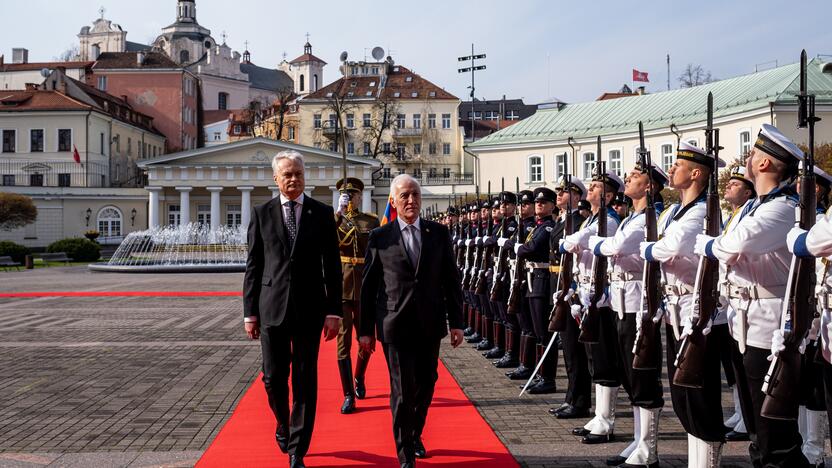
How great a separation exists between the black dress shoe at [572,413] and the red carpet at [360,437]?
0.75 metres

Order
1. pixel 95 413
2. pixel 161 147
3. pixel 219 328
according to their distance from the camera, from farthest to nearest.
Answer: pixel 161 147, pixel 219 328, pixel 95 413

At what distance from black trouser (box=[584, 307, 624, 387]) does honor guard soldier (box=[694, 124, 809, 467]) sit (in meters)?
1.80

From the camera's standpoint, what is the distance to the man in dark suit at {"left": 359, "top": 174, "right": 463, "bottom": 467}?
5.86 metres

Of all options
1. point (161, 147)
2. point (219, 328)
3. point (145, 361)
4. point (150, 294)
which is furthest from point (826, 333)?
point (161, 147)

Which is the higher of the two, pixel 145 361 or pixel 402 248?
pixel 402 248

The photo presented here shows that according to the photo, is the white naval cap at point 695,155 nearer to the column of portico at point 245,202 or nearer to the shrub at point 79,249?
the shrub at point 79,249

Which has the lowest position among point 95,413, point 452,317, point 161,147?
point 95,413

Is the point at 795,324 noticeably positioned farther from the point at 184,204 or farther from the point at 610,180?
the point at 184,204

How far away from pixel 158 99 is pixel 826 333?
293 ft

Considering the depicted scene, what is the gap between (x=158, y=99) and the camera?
87750 mm

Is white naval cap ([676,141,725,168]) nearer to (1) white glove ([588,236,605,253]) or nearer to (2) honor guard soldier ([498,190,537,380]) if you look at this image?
(1) white glove ([588,236,605,253])

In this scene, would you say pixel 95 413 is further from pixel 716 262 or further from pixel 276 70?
pixel 276 70

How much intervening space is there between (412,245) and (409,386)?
982mm

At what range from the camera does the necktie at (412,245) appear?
19.8 feet
